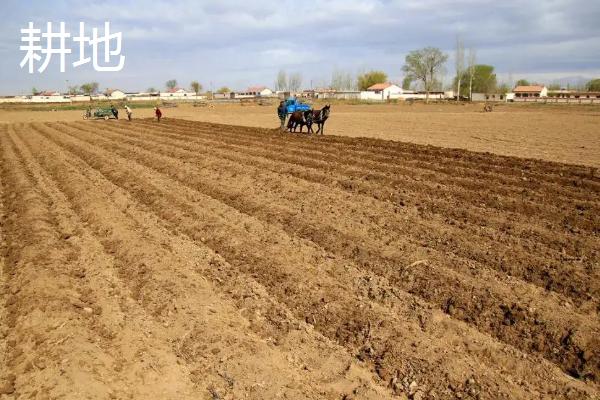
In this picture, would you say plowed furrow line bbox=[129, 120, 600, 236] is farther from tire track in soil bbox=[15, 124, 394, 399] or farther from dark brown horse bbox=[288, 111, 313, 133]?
dark brown horse bbox=[288, 111, 313, 133]

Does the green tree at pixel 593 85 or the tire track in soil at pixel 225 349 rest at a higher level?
the green tree at pixel 593 85

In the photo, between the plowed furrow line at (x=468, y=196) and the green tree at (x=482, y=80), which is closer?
the plowed furrow line at (x=468, y=196)

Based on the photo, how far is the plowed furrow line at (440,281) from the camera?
437 cm

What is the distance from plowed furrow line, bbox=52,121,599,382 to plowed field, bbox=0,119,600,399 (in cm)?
3

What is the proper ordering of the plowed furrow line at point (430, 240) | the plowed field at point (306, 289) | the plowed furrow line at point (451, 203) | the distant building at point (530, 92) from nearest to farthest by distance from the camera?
the plowed field at point (306, 289) < the plowed furrow line at point (430, 240) < the plowed furrow line at point (451, 203) < the distant building at point (530, 92)

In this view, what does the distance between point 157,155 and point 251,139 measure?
5.45 metres

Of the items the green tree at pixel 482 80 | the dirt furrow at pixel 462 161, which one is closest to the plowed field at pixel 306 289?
the dirt furrow at pixel 462 161

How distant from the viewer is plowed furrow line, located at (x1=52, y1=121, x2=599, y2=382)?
437 cm

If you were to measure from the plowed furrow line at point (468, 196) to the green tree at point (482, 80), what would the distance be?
116m

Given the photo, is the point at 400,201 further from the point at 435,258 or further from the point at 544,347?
the point at 544,347

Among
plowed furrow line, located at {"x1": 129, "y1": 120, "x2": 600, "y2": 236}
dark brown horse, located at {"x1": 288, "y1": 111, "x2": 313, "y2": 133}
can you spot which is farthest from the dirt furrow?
dark brown horse, located at {"x1": 288, "y1": 111, "x2": 313, "y2": 133}

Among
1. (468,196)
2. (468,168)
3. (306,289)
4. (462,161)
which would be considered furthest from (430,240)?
(462,161)

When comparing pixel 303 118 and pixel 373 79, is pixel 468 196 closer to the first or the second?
pixel 303 118

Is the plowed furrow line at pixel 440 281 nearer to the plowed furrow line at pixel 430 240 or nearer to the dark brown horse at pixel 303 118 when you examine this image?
the plowed furrow line at pixel 430 240
